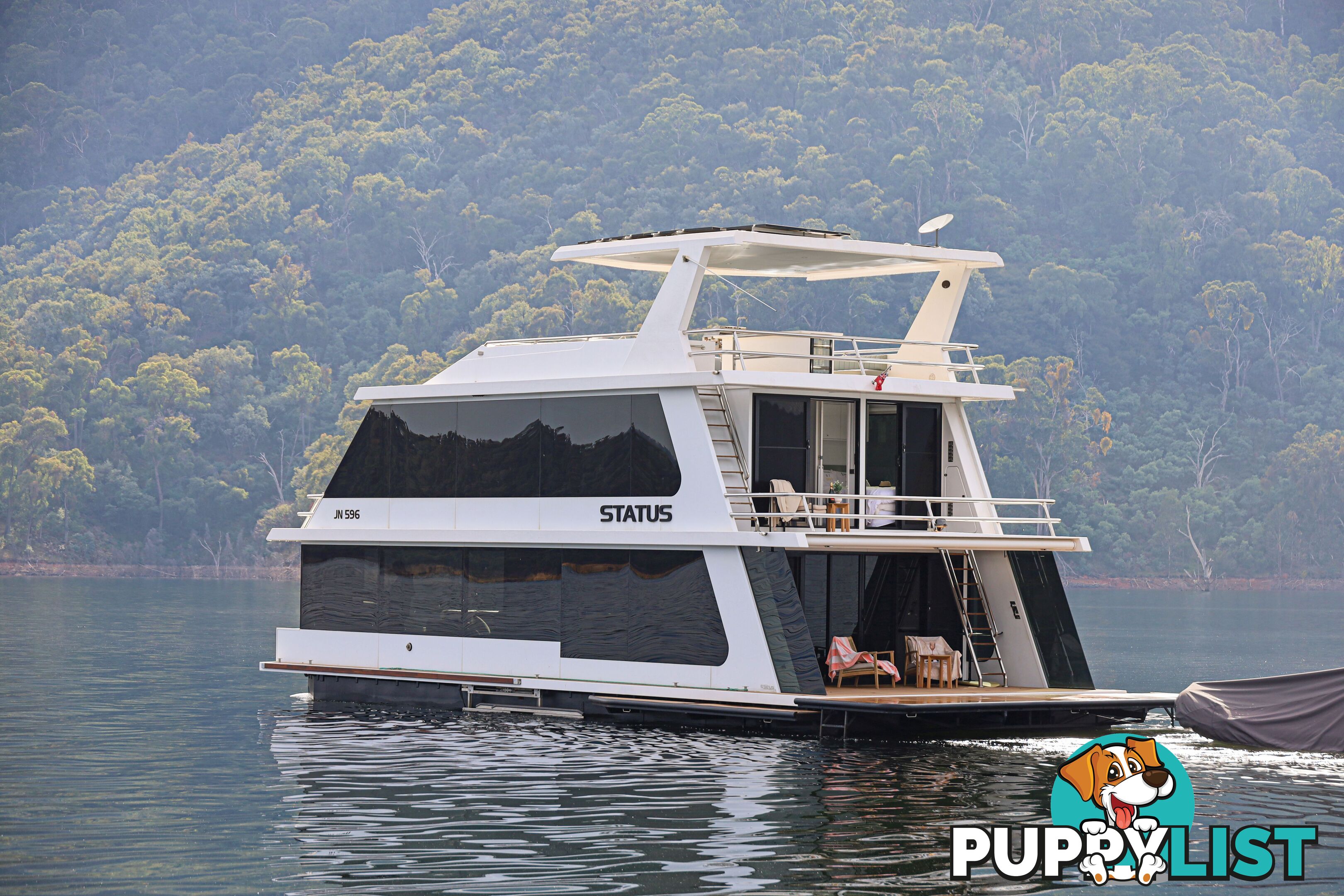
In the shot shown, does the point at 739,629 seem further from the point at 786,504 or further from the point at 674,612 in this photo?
the point at 786,504

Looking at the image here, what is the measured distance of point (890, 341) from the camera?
889 inches

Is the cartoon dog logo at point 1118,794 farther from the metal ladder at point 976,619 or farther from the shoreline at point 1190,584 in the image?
the shoreline at point 1190,584

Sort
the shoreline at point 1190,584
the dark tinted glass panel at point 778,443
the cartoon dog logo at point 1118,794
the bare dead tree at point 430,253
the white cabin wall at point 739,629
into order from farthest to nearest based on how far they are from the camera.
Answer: the bare dead tree at point 430,253 → the shoreline at point 1190,584 → the dark tinted glass panel at point 778,443 → the white cabin wall at point 739,629 → the cartoon dog logo at point 1118,794

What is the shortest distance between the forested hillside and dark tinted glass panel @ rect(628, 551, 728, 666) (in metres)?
56.3

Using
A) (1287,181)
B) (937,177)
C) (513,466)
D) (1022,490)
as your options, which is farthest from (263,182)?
(513,466)

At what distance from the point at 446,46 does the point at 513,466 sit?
432ft

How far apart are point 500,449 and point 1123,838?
35.3ft

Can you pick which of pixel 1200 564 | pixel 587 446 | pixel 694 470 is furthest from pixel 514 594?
pixel 1200 564

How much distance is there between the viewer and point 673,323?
842 inches

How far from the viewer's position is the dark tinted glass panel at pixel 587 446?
2127 cm

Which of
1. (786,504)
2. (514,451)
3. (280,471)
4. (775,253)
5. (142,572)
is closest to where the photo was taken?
(786,504)

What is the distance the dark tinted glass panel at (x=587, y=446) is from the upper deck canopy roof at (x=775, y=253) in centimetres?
180

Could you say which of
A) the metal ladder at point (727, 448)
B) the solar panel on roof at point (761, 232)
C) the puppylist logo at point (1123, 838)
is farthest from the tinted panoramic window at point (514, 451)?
the puppylist logo at point (1123, 838)

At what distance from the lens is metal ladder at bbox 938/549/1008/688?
21766mm
